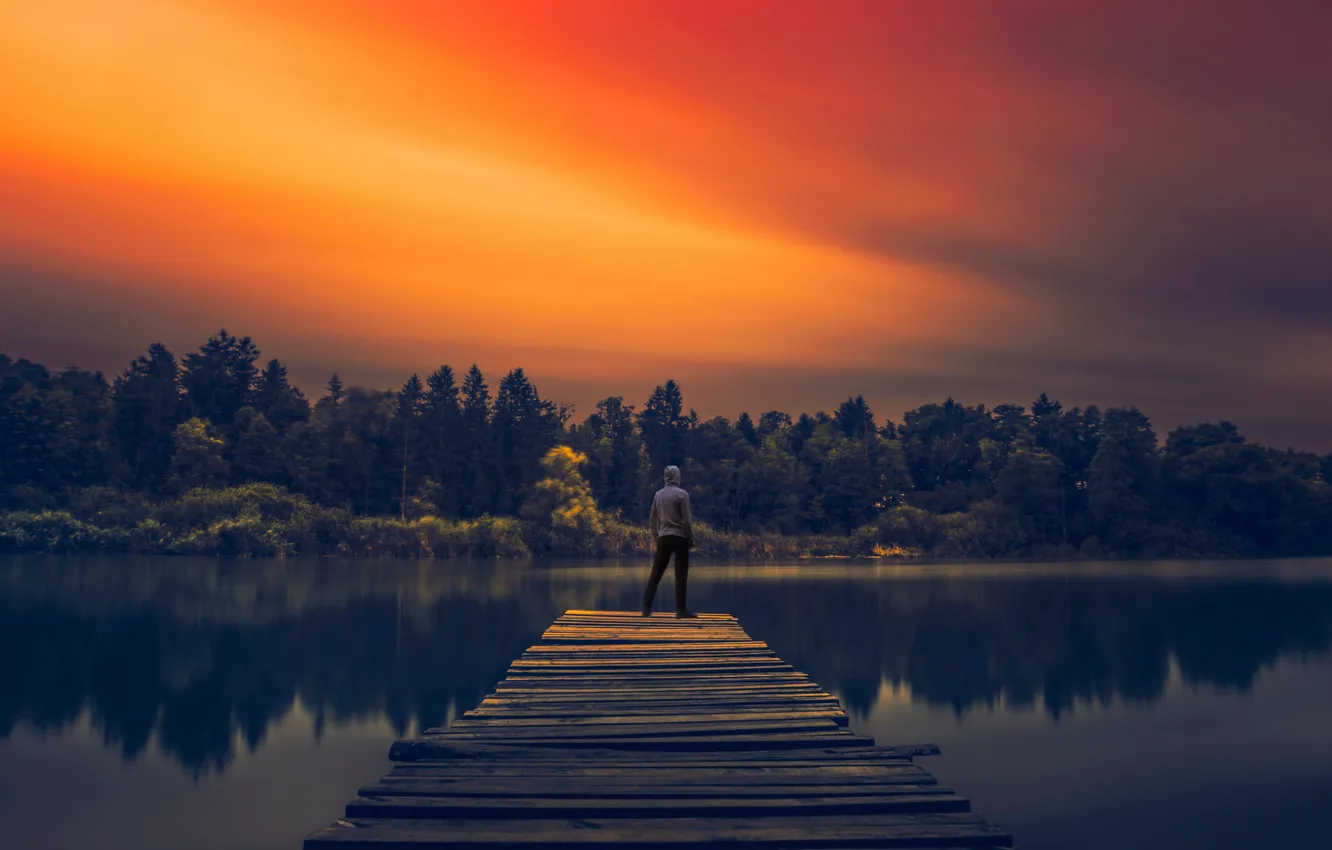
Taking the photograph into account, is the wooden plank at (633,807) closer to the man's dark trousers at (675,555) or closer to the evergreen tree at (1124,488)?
the man's dark trousers at (675,555)

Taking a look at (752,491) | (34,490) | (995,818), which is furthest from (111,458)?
(995,818)

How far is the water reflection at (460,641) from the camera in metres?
24.3

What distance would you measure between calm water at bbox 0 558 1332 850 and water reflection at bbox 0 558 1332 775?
16 centimetres

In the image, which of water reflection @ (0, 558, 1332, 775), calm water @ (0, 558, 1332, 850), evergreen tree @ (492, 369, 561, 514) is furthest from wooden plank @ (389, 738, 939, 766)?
evergreen tree @ (492, 369, 561, 514)

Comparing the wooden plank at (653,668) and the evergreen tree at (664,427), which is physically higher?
the evergreen tree at (664,427)

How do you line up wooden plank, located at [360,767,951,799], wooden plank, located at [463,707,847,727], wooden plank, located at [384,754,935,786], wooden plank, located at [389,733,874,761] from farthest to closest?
1. wooden plank, located at [463,707,847,727]
2. wooden plank, located at [389,733,874,761]
3. wooden plank, located at [384,754,935,786]
4. wooden plank, located at [360,767,951,799]

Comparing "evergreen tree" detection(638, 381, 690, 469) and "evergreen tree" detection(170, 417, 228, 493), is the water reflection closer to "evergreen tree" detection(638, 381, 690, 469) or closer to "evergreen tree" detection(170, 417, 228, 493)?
"evergreen tree" detection(170, 417, 228, 493)

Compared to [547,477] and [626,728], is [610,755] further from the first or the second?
[547,477]

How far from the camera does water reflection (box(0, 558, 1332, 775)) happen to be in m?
24.3

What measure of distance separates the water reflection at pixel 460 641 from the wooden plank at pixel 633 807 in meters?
13.6

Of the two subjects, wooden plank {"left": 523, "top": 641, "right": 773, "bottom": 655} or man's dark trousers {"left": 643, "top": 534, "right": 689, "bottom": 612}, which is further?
man's dark trousers {"left": 643, "top": 534, "right": 689, "bottom": 612}

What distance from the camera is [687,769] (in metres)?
8.33

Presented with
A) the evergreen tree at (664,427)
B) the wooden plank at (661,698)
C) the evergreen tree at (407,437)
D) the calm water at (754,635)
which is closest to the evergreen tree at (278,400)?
the evergreen tree at (407,437)

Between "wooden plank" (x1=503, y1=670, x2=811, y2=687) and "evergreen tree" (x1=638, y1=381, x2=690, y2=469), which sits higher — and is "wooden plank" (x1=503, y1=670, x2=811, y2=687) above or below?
below
